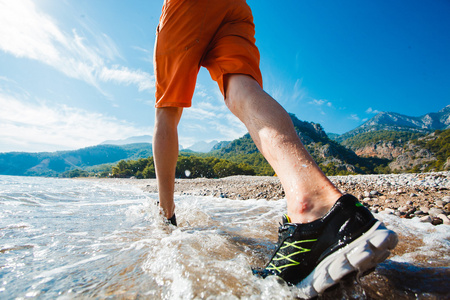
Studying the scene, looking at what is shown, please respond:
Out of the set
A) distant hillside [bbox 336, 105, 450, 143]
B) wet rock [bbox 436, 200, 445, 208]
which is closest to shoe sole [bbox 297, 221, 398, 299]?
wet rock [bbox 436, 200, 445, 208]

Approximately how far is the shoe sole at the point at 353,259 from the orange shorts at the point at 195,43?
958 mm

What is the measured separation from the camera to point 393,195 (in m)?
2.89

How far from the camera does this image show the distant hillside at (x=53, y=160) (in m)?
130

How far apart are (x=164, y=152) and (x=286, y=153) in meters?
0.96

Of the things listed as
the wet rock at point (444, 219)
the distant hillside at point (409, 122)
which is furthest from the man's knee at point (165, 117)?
the distant hillside at point (409, 122)

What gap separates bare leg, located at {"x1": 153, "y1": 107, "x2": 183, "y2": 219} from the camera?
59.9 inches

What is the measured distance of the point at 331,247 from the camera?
0.68m

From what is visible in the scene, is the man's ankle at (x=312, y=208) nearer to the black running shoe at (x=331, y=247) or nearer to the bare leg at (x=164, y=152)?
the black running shoe at (x=331, y=247)

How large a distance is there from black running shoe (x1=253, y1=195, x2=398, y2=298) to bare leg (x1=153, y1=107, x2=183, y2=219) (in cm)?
94

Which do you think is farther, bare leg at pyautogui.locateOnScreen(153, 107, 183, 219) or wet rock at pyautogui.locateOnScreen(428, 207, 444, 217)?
wet rock at pyautogui.locateOnScreen(428, 207, 444, 217)

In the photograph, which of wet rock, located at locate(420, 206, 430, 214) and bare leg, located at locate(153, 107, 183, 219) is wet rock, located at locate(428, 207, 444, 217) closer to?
wet rock, located at locate(420, 206, 430, 214)

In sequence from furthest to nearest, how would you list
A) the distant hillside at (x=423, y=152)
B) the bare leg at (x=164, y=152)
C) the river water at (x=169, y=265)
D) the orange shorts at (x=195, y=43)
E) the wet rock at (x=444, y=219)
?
the distant hillside at (x=423, y=152) < the wet rock at (x=444, y=219) < the bare leg at (x=164, y=152) < the orange shorts at (x=195, y=43) < the river water at (x=169, y=265)

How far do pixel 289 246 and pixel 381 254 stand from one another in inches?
10.7

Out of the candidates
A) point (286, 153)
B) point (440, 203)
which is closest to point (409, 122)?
point (440, 203)
